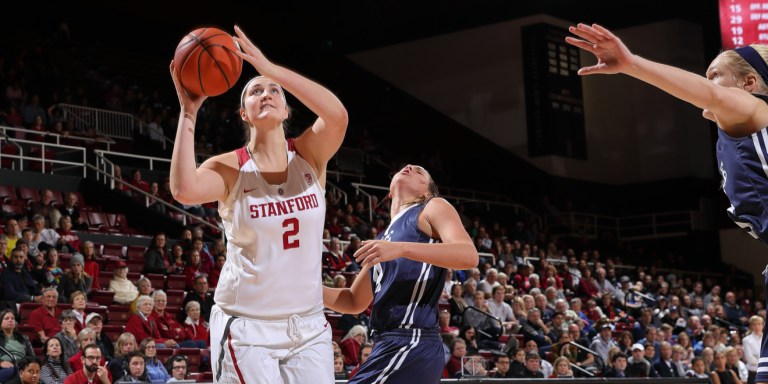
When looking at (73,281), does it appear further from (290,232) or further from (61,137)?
(290,232)

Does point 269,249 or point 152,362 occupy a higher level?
point 269,249

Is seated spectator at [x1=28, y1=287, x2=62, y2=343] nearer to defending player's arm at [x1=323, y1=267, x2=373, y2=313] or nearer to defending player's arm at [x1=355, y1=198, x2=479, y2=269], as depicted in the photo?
defending player's arm at [x1=323, y1=267, x2=373, y2=313]

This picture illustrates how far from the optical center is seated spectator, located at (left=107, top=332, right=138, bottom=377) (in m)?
9.07

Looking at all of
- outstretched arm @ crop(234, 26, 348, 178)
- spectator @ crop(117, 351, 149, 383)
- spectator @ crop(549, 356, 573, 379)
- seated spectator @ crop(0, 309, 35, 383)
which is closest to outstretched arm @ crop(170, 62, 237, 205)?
outstretched arm @ crop(234, 26, 348, 178)

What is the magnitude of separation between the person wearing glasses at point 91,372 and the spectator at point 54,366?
59 centimetres

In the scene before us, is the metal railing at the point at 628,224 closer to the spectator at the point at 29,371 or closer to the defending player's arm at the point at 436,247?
the spectator at the point at 29,371

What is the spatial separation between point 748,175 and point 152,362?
24.3ft

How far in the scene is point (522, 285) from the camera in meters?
17.4

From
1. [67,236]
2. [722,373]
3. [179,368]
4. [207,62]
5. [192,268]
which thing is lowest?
[722,373]

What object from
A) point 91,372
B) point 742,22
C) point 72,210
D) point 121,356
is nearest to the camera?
point 91,372

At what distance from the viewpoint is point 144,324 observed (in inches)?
425

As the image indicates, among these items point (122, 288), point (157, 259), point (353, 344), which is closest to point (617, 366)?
point (353, 344)

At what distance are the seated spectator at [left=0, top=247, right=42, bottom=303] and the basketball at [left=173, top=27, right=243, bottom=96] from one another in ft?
24.3

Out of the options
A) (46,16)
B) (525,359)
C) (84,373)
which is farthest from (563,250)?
(84,373)
